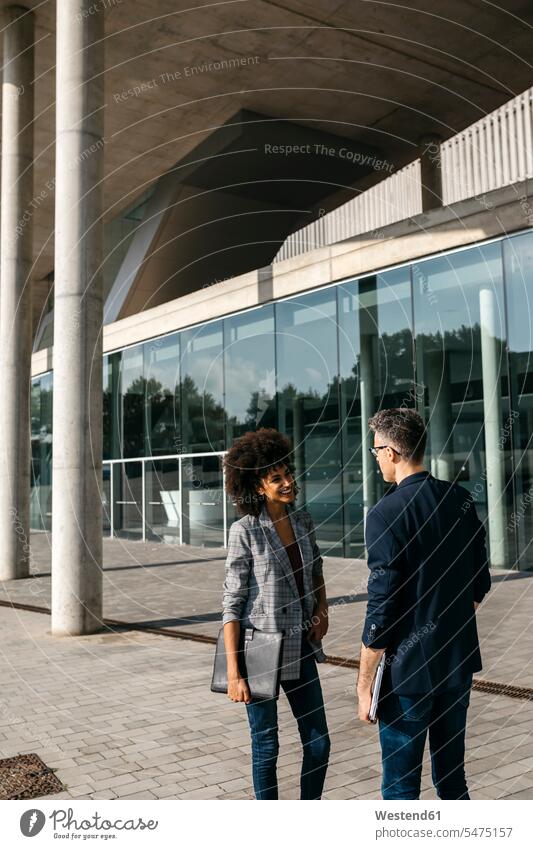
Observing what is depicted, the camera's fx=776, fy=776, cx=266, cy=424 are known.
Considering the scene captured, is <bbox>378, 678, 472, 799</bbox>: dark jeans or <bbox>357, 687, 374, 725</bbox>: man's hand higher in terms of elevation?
<bbox>357, 687, 374, 725</bbox>: man's hand

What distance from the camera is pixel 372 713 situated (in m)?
2.97

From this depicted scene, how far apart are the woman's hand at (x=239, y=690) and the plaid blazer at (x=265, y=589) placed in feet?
0.59

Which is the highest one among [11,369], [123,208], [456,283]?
[123,208]

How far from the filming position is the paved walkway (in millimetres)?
4418

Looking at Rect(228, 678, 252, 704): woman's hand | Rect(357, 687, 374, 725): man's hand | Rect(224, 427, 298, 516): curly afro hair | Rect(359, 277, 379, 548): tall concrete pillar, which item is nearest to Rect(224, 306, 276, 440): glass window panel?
Rect(359, 277, 379, 548): tall concrete pillar

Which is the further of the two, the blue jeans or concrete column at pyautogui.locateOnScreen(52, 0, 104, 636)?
concrete column at pyautogui.locateOnScreen(52, 0, 104, 636)

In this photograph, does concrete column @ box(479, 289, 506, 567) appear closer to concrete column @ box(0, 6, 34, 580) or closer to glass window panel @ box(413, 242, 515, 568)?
glass window panel @ box(413, 242, 515, 568)

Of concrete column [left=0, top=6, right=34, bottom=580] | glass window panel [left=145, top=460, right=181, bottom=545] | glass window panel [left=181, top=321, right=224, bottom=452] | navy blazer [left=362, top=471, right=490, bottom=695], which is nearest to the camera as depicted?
navy blazer [left=362, top=471, right=490, bottom=695]

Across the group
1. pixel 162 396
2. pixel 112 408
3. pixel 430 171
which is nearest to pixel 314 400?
pixel 162 396

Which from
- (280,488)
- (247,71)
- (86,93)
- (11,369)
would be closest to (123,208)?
(247,71)

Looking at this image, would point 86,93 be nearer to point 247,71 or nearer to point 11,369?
point 11,369

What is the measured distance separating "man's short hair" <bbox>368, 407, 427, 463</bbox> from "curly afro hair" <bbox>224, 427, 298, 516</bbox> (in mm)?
591

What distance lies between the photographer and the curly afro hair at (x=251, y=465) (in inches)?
142
